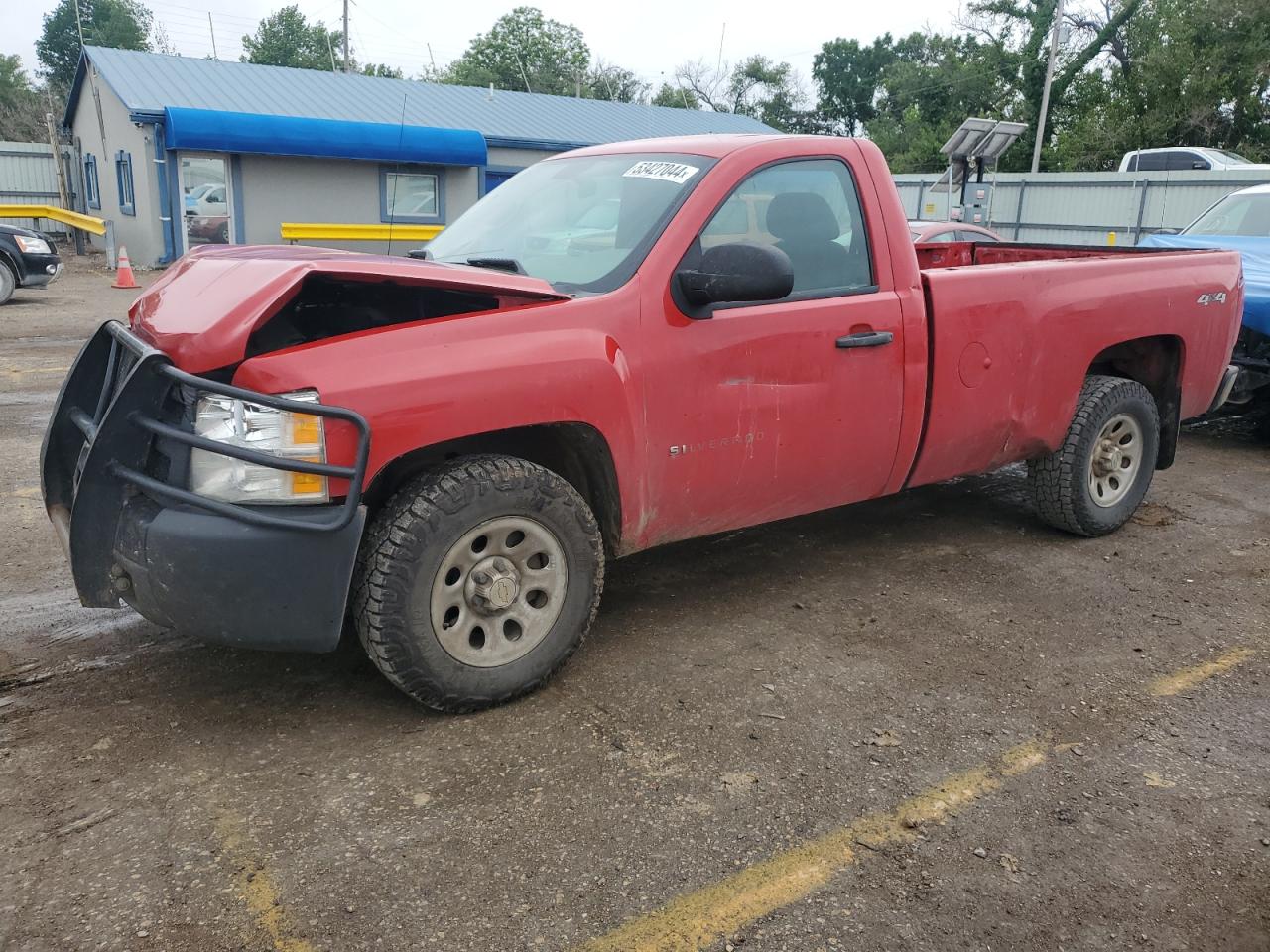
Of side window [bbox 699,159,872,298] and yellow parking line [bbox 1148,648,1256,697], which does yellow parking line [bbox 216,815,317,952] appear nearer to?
side window [bbox 699,159,872,298]

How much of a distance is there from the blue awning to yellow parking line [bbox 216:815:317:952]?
1813 centimetres

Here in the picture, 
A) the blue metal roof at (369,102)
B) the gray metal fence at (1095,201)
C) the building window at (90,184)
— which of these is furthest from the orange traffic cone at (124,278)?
the gray metal fence at (1095,201)

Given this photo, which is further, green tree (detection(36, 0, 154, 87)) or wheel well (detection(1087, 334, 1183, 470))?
green tree (detection(36, 0, 154, 87))

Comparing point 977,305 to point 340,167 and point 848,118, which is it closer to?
point 340,167

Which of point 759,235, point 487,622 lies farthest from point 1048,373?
point 487,622

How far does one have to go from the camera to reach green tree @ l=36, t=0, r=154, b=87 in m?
64.8

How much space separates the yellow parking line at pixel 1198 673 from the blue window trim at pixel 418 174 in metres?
20.4

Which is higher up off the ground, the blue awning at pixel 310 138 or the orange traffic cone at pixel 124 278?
the blue awning at pixel 310 138

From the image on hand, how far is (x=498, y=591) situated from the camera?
132 inches

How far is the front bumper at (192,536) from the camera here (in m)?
2.93

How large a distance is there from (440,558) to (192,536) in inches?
27.6

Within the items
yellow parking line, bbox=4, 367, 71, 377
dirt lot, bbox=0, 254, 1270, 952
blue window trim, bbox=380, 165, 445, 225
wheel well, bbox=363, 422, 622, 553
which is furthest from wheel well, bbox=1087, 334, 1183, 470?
blue window trim, bbox=380, 165, 445, 225

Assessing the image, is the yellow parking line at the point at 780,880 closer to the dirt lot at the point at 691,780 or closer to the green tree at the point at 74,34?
the dirt lot at the point at 691,780

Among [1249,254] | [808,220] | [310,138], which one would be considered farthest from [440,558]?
[310,138]
